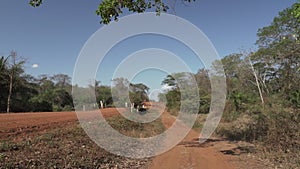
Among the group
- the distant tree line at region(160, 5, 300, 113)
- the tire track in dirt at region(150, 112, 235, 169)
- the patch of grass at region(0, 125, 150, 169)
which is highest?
the distant tree line at region(160, 5, 300, 113)

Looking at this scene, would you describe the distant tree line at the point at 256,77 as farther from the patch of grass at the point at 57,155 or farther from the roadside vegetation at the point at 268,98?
the patch of grass at the point at 57,155

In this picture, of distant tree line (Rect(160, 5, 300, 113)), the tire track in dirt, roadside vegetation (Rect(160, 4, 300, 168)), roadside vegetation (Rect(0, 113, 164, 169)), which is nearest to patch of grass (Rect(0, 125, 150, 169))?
roadside vegetation (Rect(0, 113, 164, 169))

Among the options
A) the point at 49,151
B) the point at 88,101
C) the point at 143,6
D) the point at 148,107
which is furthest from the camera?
the point at 88,101

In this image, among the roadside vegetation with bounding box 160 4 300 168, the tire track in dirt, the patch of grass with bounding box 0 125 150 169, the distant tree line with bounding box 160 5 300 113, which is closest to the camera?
the patch of grass with bounding box 0 125 150 169

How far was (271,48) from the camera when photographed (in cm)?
2572

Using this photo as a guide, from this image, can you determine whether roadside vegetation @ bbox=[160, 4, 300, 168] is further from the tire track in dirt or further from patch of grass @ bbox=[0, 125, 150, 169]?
patch of grass @ bbox=[0, 125, 150, 169]

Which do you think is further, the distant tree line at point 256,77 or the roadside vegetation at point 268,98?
the distant tree line at point 256,77

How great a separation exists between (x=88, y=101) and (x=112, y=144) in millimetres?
23957

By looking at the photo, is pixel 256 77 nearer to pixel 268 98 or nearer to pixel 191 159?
pixel 268 98

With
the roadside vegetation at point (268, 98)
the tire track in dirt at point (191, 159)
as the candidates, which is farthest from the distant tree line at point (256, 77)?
the tire track in dirt at point (191, 159)

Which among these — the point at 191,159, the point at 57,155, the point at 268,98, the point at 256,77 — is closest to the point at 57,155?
the point at 57,155

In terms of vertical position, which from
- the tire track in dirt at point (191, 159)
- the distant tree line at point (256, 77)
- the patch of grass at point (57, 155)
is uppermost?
the distant tree line at point (256, 77)

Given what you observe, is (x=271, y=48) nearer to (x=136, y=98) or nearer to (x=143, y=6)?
(x=136, y=98)

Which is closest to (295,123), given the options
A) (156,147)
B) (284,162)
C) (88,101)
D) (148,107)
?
(284,162)
